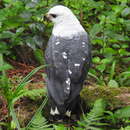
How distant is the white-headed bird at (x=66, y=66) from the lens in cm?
372

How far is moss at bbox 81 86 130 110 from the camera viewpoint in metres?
4.44

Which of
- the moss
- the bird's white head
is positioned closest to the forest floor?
the moss

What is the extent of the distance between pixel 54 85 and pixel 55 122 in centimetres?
48

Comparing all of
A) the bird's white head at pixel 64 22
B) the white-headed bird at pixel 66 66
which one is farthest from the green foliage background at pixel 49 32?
the white-headed bird at pixel 66 66

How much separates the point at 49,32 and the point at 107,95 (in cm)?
160

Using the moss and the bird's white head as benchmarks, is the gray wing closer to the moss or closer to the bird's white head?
the bird's white head

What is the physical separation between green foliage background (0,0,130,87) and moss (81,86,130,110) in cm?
33

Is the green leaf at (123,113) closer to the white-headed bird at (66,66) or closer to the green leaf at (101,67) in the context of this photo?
the white-headed bird at (66,66)

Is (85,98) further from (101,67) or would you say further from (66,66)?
(101,67)

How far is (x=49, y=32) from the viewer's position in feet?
18.9

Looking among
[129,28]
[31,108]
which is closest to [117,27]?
[129,28]

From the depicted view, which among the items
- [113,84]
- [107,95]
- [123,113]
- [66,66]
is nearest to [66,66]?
[66,66]

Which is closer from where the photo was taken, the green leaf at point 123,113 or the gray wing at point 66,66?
the gray wing at point 66,66

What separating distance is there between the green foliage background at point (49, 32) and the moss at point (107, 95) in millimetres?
331
